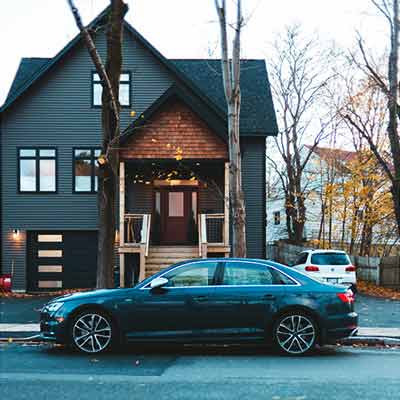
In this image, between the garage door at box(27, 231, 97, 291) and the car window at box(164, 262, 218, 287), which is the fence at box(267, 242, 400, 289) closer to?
the garage door at box(27, 231, 97, 291)

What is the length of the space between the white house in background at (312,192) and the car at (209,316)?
73.6 feet

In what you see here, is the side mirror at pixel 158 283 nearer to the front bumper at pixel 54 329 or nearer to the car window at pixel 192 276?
the car window at pixel 192 276

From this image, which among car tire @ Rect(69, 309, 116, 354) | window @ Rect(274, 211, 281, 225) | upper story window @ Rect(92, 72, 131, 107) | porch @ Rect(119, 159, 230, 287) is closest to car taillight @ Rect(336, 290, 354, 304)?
car tire @ Rect(69, 309, 116, 354)

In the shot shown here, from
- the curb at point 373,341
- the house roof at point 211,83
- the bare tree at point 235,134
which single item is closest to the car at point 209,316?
the curb at point 373,341

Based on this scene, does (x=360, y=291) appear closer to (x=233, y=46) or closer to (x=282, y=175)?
(x=233, y=46)

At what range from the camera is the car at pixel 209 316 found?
9992mm

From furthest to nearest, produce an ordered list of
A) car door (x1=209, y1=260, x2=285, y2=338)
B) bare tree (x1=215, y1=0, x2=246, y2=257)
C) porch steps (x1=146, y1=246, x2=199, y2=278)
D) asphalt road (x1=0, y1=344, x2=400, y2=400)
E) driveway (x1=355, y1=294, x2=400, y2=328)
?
porch steps (x1=146, y1=246, x2=199, y2=278)
bare tree (x1=215, y1=0, x2=246, y2=257)
driveway (x1=355, y1=294, x2=400, y2=328)
car door (x1=209, y1=260, x2=285, y2=338)
asphalt road (x1=0, y1=344, x2=400, y2=400)

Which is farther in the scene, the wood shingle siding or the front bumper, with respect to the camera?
the wood shingle siding

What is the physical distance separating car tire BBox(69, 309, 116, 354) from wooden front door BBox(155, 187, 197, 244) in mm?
14026

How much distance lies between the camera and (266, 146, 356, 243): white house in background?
112ft

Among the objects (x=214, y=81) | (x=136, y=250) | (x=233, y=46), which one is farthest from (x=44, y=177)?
(x=233, y=46)

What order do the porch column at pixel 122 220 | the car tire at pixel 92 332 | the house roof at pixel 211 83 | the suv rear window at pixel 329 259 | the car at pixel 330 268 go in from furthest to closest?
1. the house roof at pixel 211 83
2. the porch column at pixel 122 220
3. the suv rear window at pixel 329 259
4. the car at pixel 330 268
5. the car tire at pixel 92 332

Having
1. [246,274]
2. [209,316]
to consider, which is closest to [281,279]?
[246,274]

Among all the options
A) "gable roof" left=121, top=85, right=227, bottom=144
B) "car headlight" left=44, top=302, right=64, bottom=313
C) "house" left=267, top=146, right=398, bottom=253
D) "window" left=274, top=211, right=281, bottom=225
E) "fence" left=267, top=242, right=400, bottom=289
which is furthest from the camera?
"window" left=274, top=211, right=281, bottom=225
